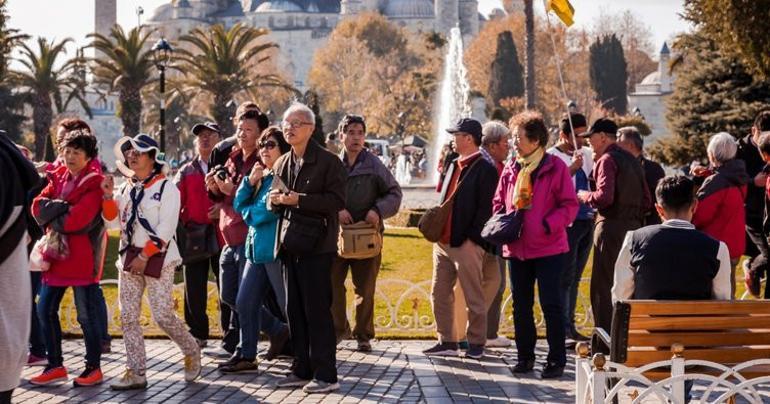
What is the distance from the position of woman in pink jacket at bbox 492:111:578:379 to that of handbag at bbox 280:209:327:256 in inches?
58.8

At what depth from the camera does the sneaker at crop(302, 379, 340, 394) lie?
8.66m

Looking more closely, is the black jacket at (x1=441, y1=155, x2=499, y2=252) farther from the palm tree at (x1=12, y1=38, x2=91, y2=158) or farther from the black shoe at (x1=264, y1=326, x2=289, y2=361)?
the palm tree at (x1=12, y1=38, x2=91, y2=158)

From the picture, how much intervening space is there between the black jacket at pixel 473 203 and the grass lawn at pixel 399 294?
1.33m

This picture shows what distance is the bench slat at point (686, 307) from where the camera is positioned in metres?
6.44

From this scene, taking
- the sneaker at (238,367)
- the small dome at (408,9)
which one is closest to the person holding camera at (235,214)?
the sneaker at (238,367)

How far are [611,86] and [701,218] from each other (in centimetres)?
8596

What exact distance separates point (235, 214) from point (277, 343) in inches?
40.4

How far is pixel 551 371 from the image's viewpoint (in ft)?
30.3

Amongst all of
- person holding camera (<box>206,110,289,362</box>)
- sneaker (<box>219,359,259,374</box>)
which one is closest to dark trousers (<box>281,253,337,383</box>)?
sneaker (<box>219,359,259,374</box>)

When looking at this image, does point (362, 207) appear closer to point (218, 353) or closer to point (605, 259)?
point (218, 353)

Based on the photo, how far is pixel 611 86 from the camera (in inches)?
3752

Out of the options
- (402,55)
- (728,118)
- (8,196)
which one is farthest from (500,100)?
(8,196)

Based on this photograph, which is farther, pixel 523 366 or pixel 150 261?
pixel 523 366

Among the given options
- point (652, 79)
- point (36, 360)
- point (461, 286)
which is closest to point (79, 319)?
point (36, 360)
